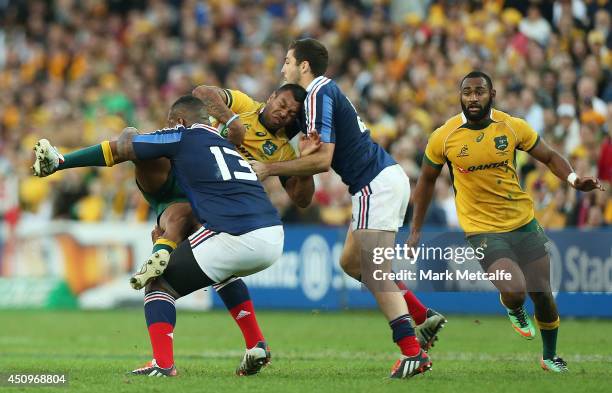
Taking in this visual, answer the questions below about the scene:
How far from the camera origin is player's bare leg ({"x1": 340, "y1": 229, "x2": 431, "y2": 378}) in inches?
341

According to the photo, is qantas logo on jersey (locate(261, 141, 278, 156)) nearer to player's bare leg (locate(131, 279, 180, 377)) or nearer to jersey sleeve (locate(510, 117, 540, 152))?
player's bare leg (locate(131, 279, 180, 377))

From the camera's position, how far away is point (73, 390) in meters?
7.96

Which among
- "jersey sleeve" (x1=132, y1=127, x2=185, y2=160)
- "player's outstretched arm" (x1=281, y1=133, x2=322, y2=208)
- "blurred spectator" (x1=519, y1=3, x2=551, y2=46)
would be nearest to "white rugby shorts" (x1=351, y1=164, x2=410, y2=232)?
"player's outstretched arm" (x1=281, y1=133, x2=322, y2=208)

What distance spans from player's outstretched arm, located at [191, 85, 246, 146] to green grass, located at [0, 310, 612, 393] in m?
1.89

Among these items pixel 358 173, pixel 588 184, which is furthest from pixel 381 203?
pixel 588 184

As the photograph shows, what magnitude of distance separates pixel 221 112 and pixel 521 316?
3.09 meters

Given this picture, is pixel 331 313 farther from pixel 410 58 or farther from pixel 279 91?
pixel 279 91

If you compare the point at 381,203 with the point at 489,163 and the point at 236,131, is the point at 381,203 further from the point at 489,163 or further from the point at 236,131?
the point at 236,131

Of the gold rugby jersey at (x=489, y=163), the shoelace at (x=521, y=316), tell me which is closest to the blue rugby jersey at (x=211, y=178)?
the gold rugby jersey at (x=489, y=163)

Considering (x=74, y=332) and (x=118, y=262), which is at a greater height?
(x=118, y=262)

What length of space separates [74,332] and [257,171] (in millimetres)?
6612

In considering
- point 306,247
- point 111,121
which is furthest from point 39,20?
point 306,247

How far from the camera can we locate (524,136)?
9500 mm

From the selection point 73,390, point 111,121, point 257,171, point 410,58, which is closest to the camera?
point 73,390
